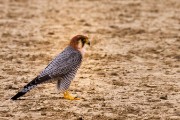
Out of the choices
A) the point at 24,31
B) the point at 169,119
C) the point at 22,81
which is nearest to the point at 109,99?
the point at 169,119

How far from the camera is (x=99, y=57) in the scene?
9641 millimetres

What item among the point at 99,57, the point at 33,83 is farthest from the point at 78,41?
the point at 99,57

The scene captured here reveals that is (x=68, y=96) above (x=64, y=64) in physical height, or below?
below

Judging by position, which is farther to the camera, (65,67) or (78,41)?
(78,41)

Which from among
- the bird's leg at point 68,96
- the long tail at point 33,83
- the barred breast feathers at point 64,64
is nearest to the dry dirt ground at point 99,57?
the bird's leg at point 68,96

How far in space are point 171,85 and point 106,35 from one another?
12.1 ft

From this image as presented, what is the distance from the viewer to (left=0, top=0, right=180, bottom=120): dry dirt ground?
6.88 metres

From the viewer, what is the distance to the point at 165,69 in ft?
29.0

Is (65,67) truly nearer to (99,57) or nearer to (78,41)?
(78,41)

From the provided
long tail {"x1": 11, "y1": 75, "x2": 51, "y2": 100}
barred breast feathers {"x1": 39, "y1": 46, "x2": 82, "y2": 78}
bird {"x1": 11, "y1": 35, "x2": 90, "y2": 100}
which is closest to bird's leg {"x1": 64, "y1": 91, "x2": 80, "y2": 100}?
bird {"x1": 11, "y1": 35, "x2": 90, "y2": 100}

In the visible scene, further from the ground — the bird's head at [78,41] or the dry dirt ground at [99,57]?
the bird's head at [78,41]

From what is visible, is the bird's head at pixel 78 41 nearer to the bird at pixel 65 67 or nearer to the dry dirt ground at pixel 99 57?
the bird at pixel 65 67

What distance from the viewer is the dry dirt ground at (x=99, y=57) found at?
22.6ft

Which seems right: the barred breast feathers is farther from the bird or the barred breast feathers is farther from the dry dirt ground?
the dry dirt ground
